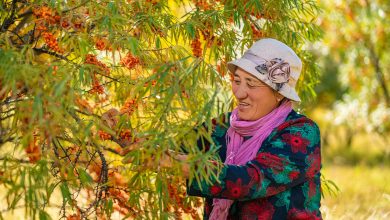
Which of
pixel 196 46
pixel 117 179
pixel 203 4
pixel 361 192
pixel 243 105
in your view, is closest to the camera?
pixel 243 105

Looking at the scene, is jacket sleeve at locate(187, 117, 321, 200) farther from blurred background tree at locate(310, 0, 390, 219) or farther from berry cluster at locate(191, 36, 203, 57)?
blurred background tree at locate(310, 0, 390, 219)

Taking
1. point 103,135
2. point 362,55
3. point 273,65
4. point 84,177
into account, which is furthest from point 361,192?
point 84,177

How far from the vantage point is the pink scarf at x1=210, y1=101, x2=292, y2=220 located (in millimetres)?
3121

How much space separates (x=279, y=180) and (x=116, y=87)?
0.81 metres

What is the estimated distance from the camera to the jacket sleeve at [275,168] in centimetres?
281

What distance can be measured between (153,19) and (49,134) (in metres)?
0.94

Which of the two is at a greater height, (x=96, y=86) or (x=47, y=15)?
(x=47, y=15)

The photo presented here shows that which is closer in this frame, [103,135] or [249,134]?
[103,135]

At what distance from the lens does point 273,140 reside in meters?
3.03

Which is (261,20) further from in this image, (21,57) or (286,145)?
(21,57)

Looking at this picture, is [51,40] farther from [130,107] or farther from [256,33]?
[256,33]

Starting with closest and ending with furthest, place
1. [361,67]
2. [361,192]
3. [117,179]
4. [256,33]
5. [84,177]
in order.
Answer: [84,177] → [256,33] → [117,179] → [361,192] → [361,67]

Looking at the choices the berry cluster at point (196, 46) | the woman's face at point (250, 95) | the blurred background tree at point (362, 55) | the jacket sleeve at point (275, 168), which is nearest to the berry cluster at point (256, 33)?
the berry cluster at point (196, 46)

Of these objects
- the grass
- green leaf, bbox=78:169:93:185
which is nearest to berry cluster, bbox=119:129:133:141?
green leaf, bbox=78:169:93:185
